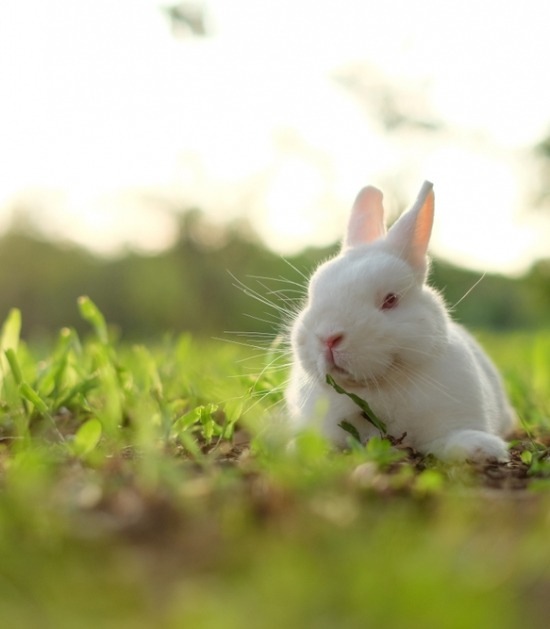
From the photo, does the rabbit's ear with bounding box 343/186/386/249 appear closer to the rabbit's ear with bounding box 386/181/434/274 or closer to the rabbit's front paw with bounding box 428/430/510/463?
the rabbit's ear with bounding box 386/181/434/274

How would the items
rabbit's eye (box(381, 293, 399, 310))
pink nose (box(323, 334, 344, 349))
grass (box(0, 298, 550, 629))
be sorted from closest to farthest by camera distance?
grass (box(0, 298, 550, 629)), pink nose (box(323, 334, 344, 349)), rabbit's eye (box(381, 293, 399, 310))

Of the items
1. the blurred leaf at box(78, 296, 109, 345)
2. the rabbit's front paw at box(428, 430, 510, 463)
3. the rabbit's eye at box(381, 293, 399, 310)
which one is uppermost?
the rabbit's eye at box(381, 293, 399, 310)

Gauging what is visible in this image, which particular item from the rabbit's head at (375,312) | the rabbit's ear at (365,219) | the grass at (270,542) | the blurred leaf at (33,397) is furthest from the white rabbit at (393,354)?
the blurred leaf at (33,397)

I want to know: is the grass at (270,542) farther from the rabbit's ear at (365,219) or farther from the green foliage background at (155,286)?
the green foliage background at (155,286)

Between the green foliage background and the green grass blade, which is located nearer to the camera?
the green grass blade

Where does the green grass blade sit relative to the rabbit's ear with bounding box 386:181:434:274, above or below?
below

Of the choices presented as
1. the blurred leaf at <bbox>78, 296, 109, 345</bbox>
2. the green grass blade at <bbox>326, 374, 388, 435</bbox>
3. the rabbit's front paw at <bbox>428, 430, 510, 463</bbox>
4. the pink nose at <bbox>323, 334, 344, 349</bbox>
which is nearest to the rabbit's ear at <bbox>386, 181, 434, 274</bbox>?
the pink nose at <bbox>323, 334, 344, 349</bbox>

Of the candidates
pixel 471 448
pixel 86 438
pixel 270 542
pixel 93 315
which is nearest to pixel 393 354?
pixel 471 448

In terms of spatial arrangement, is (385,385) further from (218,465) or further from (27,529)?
(27,529)

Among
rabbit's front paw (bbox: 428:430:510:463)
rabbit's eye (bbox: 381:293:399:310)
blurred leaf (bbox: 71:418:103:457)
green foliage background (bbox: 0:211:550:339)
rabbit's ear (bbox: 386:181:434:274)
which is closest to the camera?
blurred leaf (bbox: 71:418:103:457)
